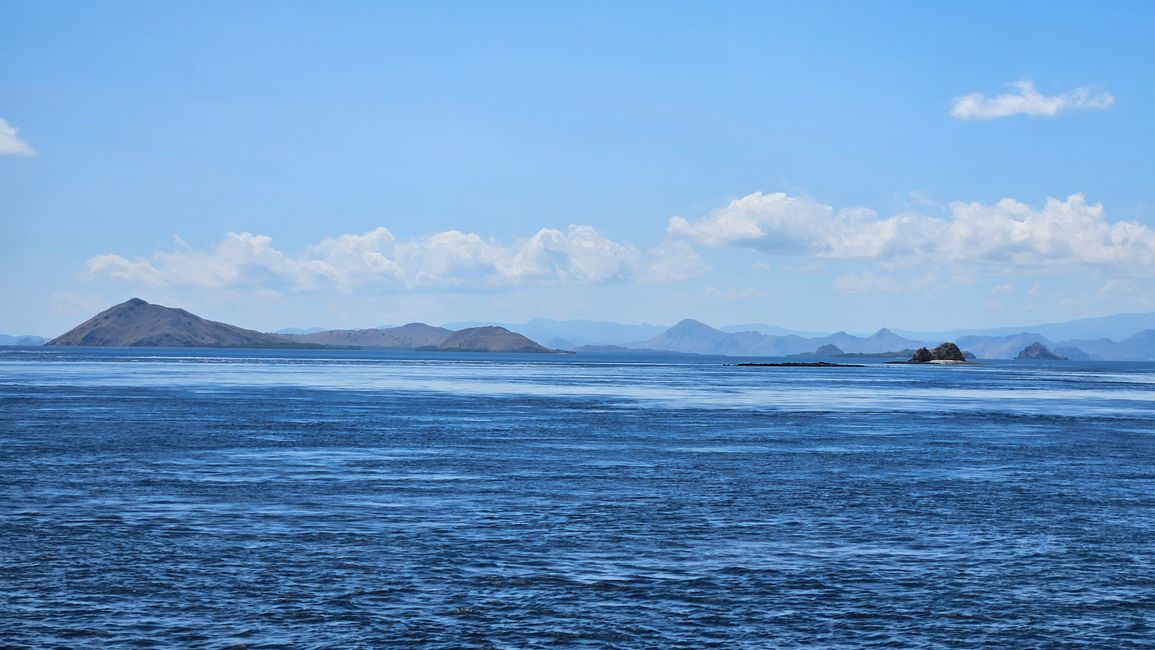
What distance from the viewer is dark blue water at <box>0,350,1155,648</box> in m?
20.3

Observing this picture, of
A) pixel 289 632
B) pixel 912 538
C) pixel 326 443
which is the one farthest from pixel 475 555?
pixel 326 443

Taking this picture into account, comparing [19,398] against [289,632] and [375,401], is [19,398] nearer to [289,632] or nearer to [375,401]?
[375,401]

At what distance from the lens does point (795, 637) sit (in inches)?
776

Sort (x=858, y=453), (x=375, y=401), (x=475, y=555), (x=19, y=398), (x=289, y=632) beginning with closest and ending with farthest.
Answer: (x=289, y=632)
(x=475, y=555)
(x=858, y=453)
(x=19, y=398)
(x=375, y=401)

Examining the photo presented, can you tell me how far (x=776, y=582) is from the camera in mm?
23922

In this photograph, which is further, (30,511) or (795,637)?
(30,511)

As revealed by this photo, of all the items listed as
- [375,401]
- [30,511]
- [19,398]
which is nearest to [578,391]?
[375,401]

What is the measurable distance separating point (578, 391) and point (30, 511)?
10801 cm

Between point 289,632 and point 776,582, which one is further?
point 776,582

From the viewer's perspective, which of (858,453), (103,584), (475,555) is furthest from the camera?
(858,453)

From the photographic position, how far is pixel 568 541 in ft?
93.3

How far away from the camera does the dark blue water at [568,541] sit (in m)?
20.3

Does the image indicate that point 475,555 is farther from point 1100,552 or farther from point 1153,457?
point 1153,457

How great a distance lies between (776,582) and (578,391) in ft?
379
